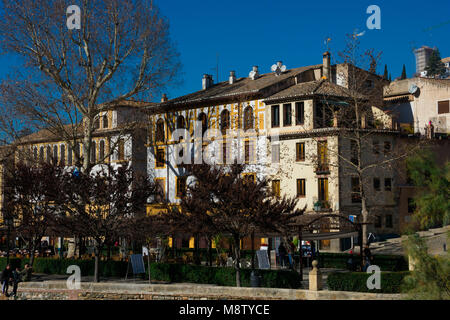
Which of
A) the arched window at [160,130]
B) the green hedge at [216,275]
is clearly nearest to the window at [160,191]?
the arched window at [160,130]

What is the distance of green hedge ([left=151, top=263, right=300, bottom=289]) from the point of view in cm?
2169

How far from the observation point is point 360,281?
19.7m

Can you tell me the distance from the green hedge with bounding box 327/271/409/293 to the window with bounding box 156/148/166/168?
90.5 ft

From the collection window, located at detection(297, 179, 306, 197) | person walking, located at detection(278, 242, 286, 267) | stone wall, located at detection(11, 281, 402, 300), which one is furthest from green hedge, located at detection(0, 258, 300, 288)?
window, located at detection(297, 179, 306, 197)

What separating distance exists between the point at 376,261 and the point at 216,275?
7721 millimetres

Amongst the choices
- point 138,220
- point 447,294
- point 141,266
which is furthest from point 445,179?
point 138,220

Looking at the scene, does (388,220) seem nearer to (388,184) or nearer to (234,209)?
(388,184)

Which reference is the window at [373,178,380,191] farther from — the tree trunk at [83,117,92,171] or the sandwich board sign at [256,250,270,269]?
the tree trunk at [83,117,92,171]

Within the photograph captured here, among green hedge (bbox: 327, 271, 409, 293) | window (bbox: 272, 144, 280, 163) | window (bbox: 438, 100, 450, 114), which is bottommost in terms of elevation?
green hedge (bbox: 327, 271, 409, 293)

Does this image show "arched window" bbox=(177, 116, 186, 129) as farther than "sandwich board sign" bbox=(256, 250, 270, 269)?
Yes

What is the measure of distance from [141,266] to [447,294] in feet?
56.5

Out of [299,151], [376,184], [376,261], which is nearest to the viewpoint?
[376,261]

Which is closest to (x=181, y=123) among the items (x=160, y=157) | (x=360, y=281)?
(x=160, y=157)

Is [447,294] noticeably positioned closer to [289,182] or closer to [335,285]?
[335,285]
